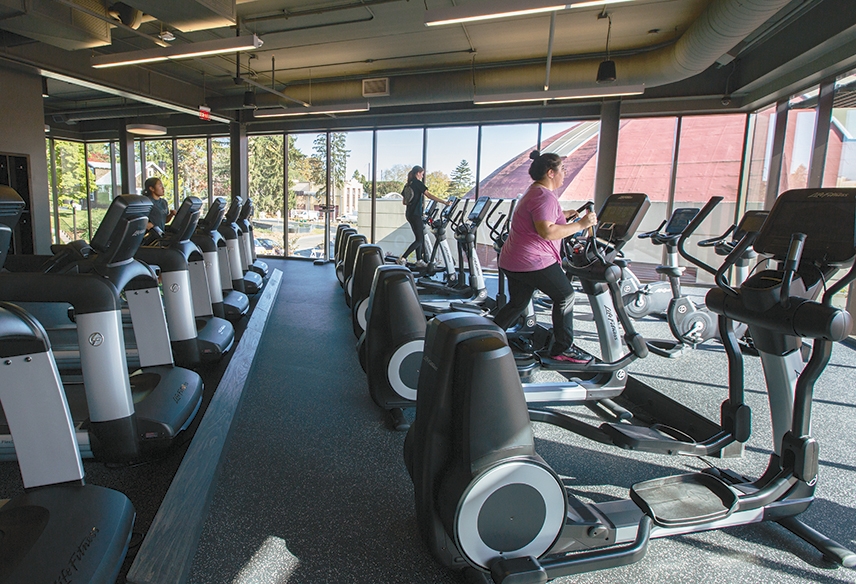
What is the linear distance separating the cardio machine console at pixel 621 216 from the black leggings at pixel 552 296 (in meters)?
0.41

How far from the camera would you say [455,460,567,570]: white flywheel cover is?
54.2 inches

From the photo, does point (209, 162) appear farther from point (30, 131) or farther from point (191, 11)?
point (191, 11)

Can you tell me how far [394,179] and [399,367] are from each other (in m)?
7.17

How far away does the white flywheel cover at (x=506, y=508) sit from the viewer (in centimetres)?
138

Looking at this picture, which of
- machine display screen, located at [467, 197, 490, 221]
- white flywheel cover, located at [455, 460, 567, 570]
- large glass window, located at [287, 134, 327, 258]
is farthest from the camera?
large glass window, located at [287, 134, 327, 258]

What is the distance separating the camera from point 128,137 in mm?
11219

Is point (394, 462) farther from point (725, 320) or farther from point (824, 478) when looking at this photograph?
point (824, 478)

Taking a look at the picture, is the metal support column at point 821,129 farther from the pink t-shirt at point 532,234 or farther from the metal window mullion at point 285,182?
the metal window mullion at point 285,182

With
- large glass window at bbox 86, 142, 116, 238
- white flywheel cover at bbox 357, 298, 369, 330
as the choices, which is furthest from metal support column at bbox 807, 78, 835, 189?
large glass window at bbox 86, 142, 116, 238

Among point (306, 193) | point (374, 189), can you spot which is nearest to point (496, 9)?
point (374, 189)

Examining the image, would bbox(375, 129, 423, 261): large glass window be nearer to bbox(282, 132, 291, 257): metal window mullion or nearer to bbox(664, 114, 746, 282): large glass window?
bbox(282, 132, 291, 257): metal window mullion

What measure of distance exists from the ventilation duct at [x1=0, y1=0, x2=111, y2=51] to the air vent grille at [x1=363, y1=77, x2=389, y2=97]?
3594mm

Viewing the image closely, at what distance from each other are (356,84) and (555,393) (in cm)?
682

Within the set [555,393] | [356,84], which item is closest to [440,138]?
[356,84]
